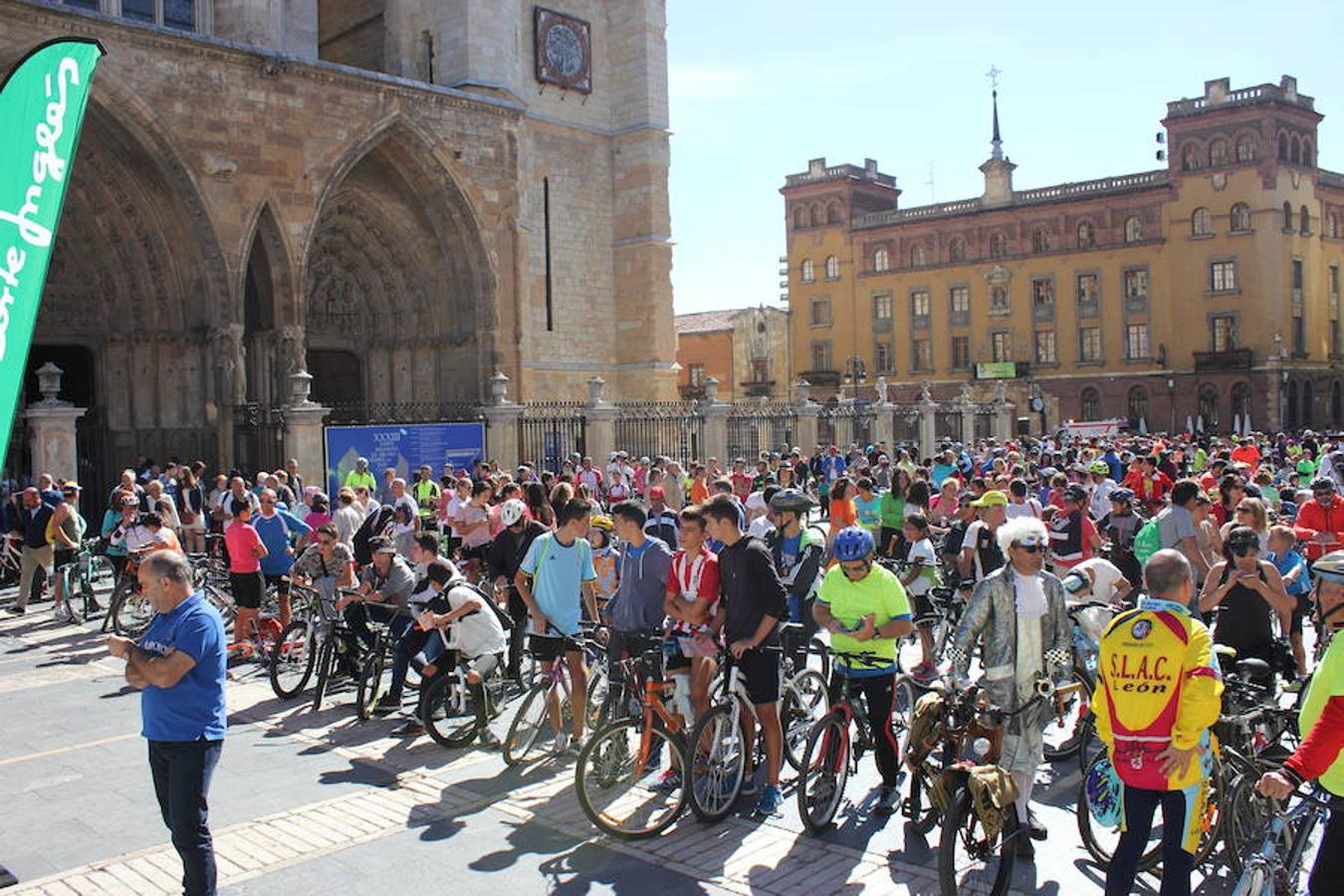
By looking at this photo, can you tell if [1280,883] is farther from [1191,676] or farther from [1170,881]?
[1191,676]

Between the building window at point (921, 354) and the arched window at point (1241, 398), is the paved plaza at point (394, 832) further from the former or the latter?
the building window at point (921, 354)

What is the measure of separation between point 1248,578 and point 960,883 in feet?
9.37

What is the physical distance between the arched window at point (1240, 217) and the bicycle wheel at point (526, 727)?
51.7 m

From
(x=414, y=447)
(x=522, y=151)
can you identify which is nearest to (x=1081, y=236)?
(x=522, y=151)

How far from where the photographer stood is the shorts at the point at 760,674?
21.8 ft

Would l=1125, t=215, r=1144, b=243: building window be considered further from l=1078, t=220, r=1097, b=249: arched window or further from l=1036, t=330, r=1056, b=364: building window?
l=1036, t=330, r=1056, b=364: building window

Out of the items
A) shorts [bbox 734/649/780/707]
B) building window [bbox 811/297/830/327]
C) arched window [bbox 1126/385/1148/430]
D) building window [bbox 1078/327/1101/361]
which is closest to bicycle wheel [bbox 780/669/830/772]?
shorts [bbox 734/649/780/707]

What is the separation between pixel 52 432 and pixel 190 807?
12850mm

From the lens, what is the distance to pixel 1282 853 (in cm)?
475

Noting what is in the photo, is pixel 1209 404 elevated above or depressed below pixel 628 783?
above

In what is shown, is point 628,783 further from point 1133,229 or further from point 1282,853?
point 1133,229

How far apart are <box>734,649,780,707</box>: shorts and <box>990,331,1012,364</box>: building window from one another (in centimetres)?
5377

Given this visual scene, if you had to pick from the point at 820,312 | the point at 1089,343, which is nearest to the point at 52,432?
the point at 1089,343

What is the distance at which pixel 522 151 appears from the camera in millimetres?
27328
